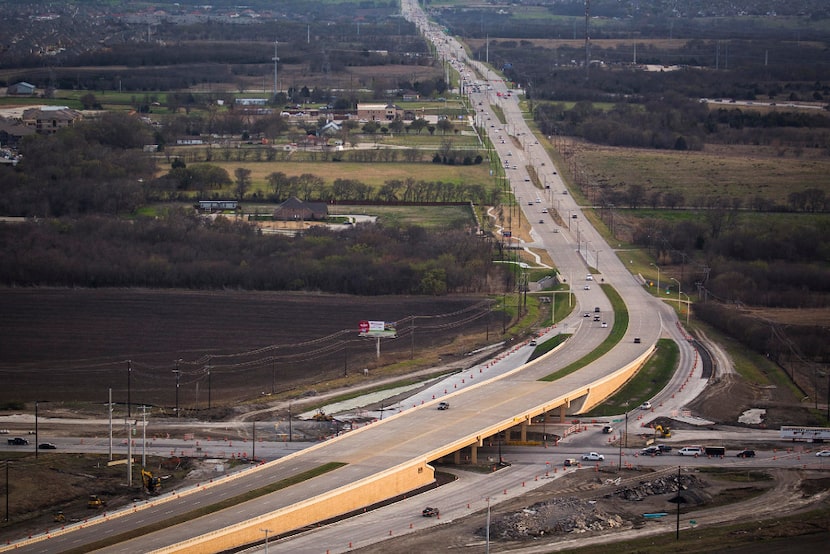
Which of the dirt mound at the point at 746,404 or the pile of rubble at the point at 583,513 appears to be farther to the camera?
the dirt mound at the point at 746,404

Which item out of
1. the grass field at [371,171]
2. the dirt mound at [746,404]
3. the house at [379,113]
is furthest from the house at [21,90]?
the dirt mound at [746,404]

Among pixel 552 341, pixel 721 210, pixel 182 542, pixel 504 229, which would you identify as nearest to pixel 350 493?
pixel 182 542

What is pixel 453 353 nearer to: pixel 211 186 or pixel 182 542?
pixel 182 542

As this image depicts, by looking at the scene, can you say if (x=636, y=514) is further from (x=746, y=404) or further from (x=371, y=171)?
(x=371, y=171)

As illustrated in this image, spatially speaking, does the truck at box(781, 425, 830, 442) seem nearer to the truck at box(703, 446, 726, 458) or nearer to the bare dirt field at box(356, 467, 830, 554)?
the truck at box(703, 446, 726, 458)

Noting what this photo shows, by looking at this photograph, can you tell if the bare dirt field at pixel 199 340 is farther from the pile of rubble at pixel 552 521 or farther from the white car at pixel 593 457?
the pile of rubble at pixel 552 521

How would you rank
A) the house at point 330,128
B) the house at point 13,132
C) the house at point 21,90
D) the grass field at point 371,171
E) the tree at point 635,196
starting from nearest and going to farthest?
1. the tree at point 635,196
2. the grass field at point 371,171
3. the house at point 13,132
4. the house at point 330,128
5. the house at point 21,90
